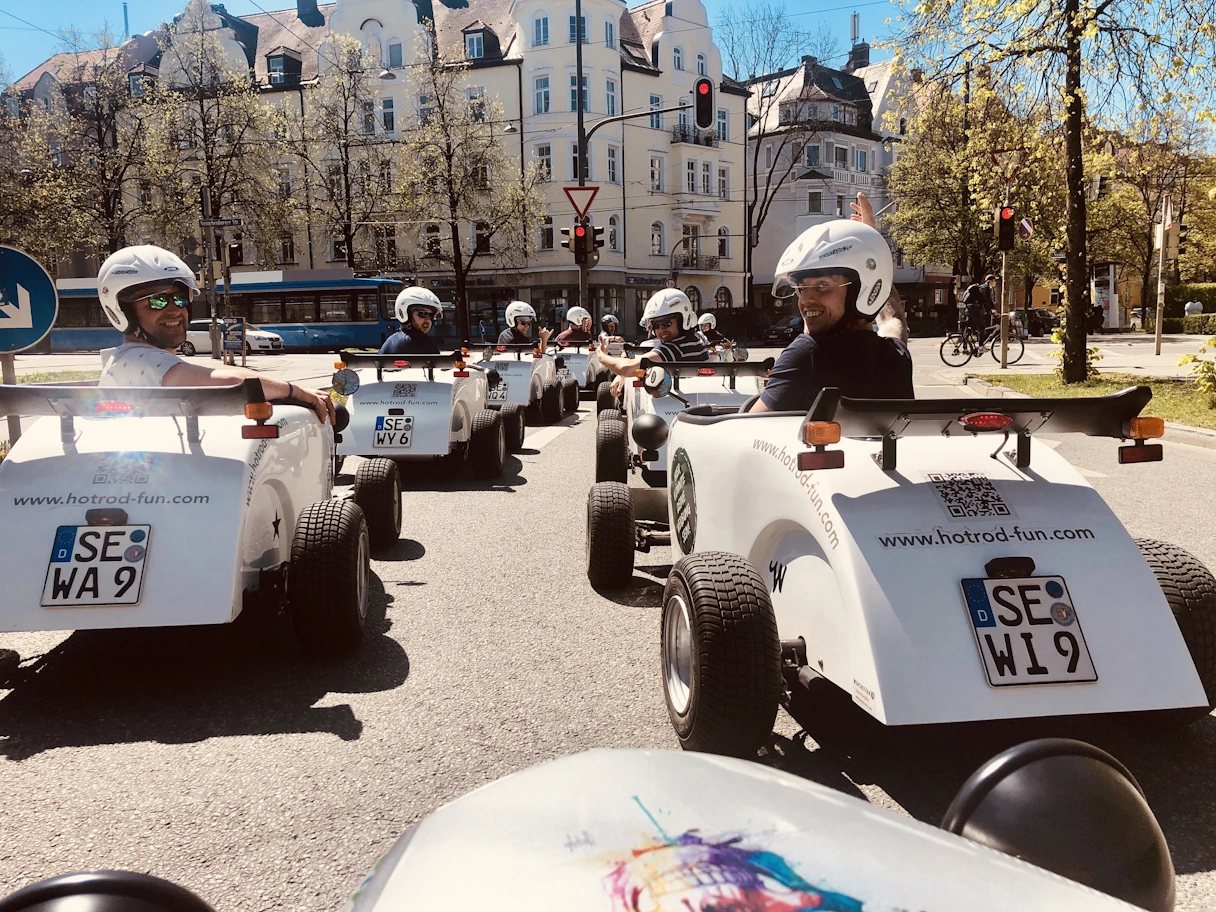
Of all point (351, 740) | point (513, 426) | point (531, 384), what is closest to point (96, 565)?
point (351, 740)

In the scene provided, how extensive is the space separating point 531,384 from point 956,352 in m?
15.1

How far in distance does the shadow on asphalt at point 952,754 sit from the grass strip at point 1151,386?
8119 mm

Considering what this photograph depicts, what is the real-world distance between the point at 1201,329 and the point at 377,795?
4648 cm

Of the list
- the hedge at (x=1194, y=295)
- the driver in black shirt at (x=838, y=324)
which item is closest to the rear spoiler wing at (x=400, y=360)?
the driver in black shirt at (x=838, y=324)

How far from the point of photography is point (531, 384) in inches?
536

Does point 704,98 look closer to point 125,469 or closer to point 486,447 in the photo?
point 486,447

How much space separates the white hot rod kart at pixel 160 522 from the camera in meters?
3.58

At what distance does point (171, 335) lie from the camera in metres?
4.86

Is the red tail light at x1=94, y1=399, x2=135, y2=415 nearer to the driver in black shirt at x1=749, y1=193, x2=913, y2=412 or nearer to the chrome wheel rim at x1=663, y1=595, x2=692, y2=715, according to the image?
the chrome wheel rim at x1=663, y1=595, x2=692, y2=715

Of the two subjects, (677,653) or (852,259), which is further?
(852,259)

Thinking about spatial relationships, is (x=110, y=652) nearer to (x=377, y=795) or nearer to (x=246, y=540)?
(x=246, y=540)

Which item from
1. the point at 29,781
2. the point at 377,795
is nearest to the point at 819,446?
the point at 377,795

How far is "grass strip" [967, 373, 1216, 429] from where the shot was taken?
11883 millimetres

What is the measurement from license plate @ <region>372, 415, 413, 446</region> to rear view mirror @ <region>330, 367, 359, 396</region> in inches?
107
